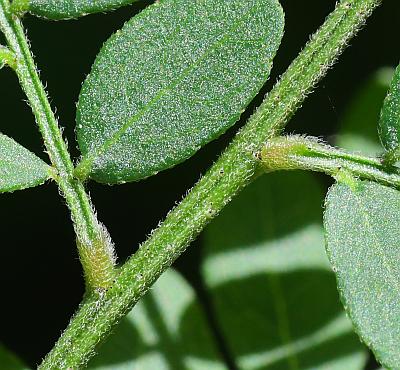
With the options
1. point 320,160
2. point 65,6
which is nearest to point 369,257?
point 320,160

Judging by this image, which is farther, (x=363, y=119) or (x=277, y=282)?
(x=363, y=119)

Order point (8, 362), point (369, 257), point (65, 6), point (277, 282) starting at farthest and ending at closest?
1. point (277, 282)
2. point (8, 362)
3. point (65, 6)
4. point (369, 257)

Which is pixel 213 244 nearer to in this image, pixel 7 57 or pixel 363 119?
pixel 363 119

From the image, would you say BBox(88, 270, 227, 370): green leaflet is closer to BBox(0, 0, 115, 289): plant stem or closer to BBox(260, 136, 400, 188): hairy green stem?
BBox(0, 0, 115, 289): plant stem

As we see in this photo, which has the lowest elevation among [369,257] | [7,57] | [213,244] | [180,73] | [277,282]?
[369,257]

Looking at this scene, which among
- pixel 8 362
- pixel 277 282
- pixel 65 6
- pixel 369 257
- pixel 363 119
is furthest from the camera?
pixel 363 119

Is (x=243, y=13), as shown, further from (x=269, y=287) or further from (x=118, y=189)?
(x=118, y=189)
